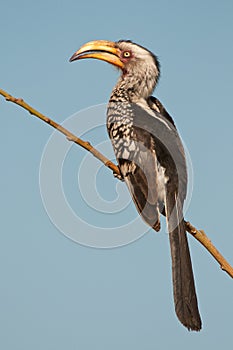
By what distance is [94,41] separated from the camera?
16.5ft

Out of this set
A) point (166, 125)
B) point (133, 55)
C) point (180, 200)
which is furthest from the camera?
point (133, 55)

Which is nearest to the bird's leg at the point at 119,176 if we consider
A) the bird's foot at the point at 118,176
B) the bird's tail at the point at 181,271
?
the bird's foot at the point at 118,176

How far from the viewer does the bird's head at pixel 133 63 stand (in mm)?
5211

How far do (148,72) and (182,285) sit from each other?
2.27 meters

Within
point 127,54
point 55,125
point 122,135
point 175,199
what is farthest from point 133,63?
point 55,125

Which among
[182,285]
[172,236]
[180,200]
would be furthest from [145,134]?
[182,285]

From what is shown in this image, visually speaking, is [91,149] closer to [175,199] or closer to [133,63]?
[175,199]

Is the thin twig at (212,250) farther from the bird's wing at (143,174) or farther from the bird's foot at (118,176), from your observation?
the bird's foot at (118,176)

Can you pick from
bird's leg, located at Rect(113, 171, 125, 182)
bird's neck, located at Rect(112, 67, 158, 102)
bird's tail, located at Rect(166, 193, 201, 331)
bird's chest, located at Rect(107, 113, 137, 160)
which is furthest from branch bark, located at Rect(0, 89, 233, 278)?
bird's neck, located at Rect(112, 67, 158, 102)

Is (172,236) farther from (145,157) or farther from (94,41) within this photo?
(94,41)

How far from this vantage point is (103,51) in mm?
5234

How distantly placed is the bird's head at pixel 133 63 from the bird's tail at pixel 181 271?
1399 mm

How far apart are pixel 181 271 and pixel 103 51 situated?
232 centimetres

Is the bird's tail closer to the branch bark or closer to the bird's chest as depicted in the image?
the branch bark
